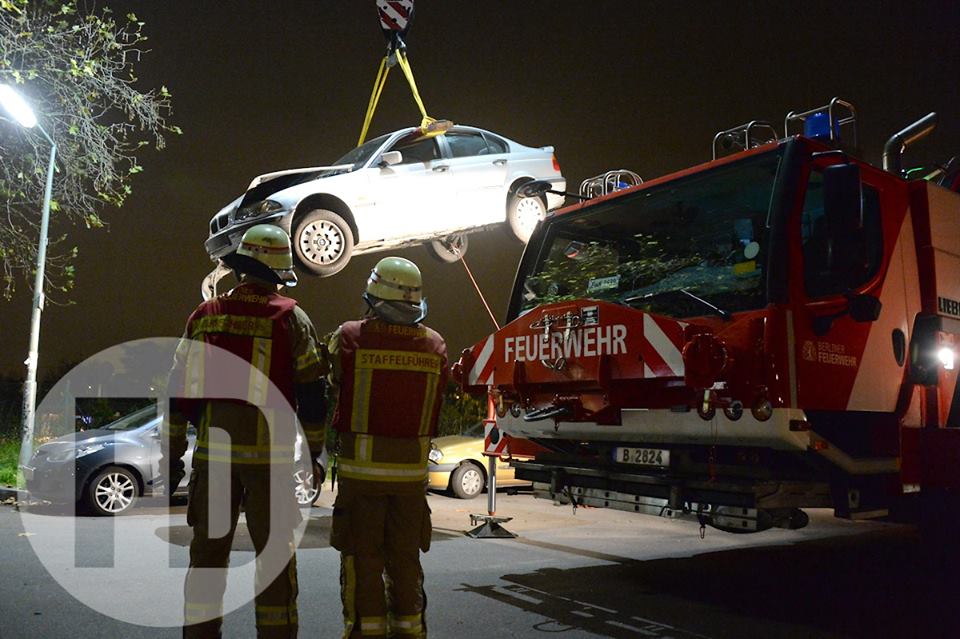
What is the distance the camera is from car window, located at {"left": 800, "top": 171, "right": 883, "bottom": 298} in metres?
4.59

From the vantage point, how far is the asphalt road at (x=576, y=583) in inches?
188

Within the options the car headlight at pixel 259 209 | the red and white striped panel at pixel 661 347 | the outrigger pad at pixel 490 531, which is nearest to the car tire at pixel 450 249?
the car headlight at pixel 259 209

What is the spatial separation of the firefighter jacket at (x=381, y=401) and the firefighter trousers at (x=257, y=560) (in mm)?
374

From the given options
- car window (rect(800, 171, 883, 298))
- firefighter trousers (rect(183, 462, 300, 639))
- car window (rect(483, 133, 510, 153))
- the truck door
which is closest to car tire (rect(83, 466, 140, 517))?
car window (rect(483, 133, 510, 153))

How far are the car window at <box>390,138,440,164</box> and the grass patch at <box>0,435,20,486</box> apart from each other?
303 inches

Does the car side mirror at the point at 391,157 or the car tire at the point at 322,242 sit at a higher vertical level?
the car side mirror at the point at 391,157

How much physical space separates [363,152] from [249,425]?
6315mm

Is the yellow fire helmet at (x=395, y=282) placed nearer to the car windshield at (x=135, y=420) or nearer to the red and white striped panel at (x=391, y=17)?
the red and white striped panel at (x=391, y=17)

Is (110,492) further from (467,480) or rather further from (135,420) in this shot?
(467,480)

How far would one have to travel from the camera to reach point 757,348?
15.2ft

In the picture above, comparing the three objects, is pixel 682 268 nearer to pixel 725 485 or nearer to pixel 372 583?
pixel 725 485

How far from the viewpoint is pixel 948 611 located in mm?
5383

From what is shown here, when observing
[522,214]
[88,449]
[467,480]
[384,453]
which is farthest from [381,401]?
[467,480]

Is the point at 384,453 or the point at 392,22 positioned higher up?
A: the point at 392,22
